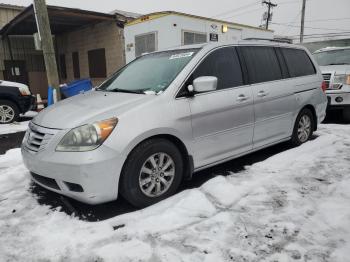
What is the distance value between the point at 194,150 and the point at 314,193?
1431mm

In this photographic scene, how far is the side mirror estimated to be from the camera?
3.45 m

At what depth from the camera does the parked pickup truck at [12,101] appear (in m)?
8.35

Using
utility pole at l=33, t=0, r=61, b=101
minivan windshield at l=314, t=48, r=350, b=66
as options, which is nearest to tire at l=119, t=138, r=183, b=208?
utility pole at l=33, t=0, r=61, b=101

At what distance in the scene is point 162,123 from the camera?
10.6ft

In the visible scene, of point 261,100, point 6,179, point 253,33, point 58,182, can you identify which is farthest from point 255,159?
point 253,33

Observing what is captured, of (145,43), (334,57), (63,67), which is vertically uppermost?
(145,43)

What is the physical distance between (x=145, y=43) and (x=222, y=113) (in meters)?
6.86

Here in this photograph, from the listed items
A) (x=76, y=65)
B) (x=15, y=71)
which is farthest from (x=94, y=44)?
(x=15, y=71)

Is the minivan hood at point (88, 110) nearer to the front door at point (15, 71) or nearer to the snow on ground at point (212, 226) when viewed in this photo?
the snow on ground at point (212, 226)

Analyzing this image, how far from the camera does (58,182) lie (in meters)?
3.07

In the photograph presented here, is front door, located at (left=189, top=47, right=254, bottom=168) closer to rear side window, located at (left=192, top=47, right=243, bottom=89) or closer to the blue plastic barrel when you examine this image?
rear side window, located at (left=192, top=47, right=243, bottom=89)

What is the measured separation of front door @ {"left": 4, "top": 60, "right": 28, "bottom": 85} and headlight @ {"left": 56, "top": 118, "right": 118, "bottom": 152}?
14449 millimetres

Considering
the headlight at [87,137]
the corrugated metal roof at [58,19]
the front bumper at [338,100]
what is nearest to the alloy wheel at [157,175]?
the headlight at [87,137]

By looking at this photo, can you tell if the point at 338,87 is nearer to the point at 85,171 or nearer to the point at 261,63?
the point at 261,63
